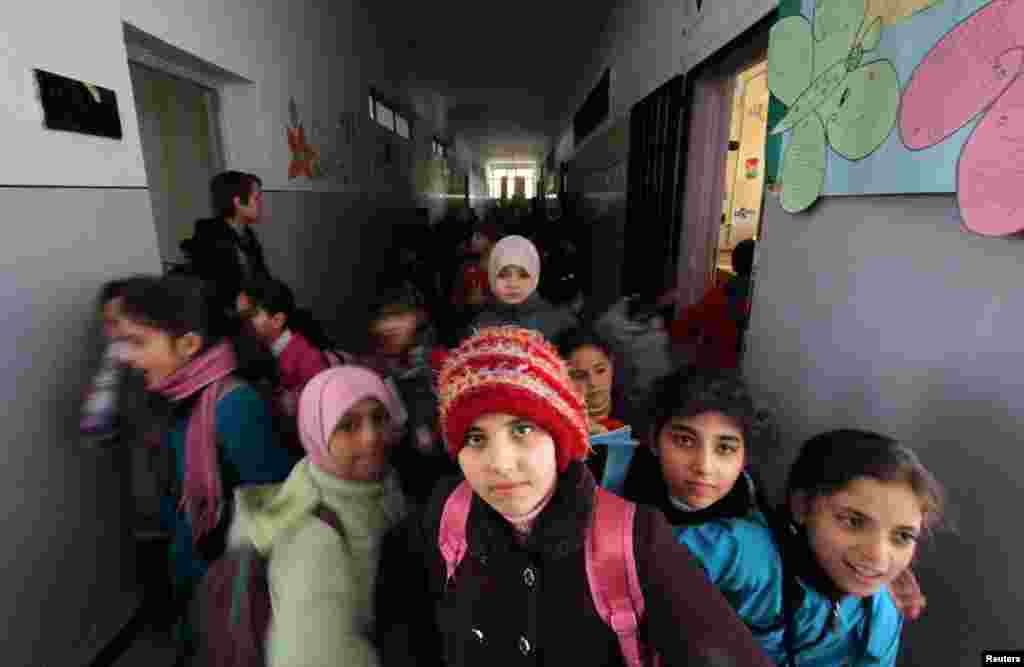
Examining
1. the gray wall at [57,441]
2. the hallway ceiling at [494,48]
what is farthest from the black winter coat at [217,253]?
the hallway ceiling at [494,48]

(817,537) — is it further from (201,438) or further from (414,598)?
(201,438)

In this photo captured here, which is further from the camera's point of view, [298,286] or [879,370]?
[298,286]

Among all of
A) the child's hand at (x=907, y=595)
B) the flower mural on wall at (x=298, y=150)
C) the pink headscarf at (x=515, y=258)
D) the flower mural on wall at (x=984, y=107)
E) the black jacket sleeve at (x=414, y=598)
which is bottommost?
the child's hand at (x=907, y=595)

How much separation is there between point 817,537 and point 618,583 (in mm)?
508

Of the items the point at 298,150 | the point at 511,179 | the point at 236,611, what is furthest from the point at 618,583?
the point at 511,179

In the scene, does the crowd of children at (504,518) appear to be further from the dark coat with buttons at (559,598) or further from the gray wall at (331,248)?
the gray wall at (331,248)

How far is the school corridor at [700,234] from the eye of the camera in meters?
1.06

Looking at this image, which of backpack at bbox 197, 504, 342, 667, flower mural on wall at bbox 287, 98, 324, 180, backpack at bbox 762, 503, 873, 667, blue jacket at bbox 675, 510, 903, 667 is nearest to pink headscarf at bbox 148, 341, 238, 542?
backpack at bbox 197, 504, 342, 667

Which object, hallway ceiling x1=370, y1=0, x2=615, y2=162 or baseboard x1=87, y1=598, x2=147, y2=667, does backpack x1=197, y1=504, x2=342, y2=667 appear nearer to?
baseboard x1=87, y1=598, x2=147, y2=667

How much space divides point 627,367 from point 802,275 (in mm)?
709

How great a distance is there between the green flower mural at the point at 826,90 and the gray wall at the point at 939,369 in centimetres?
15

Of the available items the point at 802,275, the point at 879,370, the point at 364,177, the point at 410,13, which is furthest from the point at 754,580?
the point at 410,13

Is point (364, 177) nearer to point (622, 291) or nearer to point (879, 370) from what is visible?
point (622, 291)

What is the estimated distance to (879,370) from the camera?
1347mm
